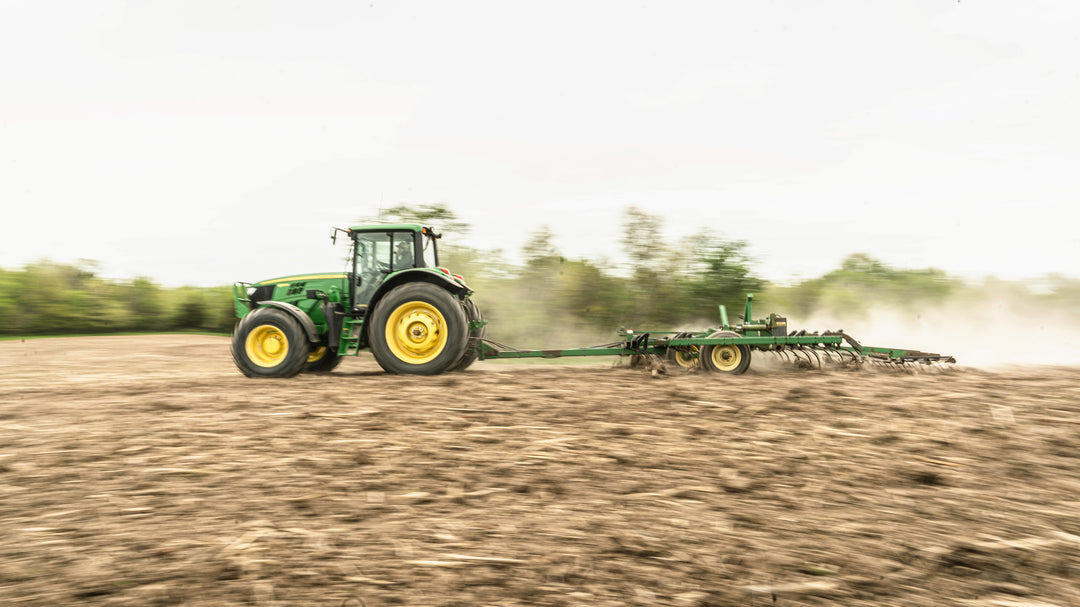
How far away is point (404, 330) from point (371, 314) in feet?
1.81

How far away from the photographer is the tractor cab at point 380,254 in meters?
9.10

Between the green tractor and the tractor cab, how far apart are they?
15 mm

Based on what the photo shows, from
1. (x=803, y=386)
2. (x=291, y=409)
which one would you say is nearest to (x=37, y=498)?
(x=291, y=409)

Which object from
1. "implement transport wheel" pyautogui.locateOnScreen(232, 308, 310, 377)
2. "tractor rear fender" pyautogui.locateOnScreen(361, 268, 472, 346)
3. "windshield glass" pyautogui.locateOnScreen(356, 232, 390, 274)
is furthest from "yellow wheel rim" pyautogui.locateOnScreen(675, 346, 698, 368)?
"implement transport wheel" pyautogui.locateOnScreen(232, 308, 310, 377)

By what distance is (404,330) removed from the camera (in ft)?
28.4

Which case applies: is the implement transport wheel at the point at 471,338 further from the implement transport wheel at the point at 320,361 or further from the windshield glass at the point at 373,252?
the implement transport wheel at the point at 320,361

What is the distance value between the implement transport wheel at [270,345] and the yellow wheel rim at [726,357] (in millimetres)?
5994

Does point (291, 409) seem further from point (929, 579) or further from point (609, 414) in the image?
point (929, 579)

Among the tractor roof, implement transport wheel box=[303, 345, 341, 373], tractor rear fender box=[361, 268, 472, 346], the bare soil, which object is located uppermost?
the tractor roof

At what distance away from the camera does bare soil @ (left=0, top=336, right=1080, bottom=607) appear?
7.36 feet

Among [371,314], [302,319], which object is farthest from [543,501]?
[302,319]

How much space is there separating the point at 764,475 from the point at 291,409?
4.28 meters

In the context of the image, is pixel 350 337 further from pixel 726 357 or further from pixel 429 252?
pixel 726 357

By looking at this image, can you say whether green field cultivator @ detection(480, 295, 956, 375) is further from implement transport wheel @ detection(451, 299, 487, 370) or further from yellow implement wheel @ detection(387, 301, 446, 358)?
yellow implement wheel @ detection(387, 301, 446, 358)
